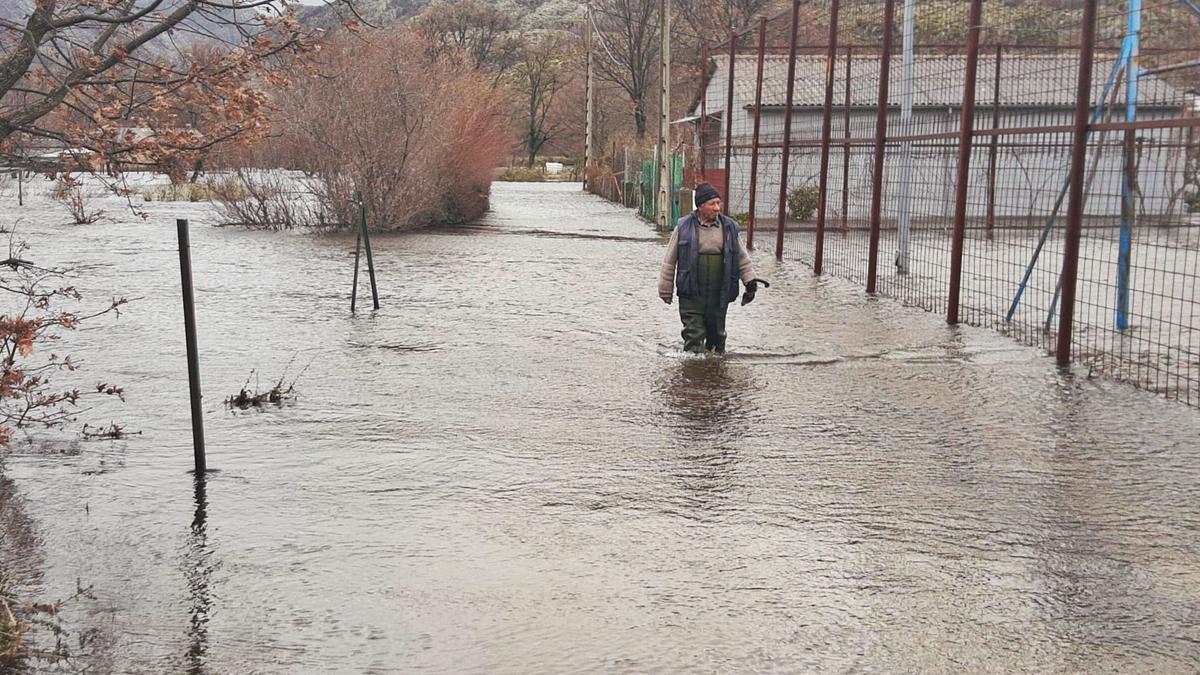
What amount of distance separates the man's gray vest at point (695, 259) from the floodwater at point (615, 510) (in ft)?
1.94

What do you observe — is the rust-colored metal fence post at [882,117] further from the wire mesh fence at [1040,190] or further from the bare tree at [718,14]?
the bare tree at [718,14]

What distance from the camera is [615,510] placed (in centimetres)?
679

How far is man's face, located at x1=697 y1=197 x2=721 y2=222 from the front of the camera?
1129cm

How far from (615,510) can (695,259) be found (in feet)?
16.1

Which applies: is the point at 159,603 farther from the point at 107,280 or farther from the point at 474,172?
the point at 474,172

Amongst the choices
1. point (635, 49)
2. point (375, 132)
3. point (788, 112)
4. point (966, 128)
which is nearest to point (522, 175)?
point (635, 49)

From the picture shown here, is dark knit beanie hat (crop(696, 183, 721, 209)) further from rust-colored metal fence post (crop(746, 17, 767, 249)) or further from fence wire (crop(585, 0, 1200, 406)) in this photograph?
rust-colored metal fence post (crop(746, 17, 767, 249))

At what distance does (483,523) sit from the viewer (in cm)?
655

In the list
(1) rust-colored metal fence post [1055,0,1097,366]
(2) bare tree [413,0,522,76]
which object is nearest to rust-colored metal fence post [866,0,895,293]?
(1) rust-colored metal fence post [1055,0,1097,366]

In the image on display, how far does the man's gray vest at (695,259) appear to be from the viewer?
37.2 feet

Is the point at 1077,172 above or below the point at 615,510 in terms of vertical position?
above

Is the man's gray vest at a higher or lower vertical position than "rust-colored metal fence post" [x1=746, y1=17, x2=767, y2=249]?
lower

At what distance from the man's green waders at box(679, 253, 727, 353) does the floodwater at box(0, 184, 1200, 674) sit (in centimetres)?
27

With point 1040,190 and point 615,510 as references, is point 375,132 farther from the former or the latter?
point 615,510
